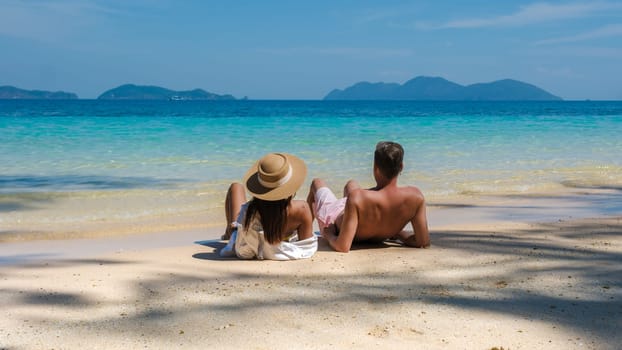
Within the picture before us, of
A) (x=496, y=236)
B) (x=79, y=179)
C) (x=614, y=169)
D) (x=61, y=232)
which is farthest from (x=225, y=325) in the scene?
(x=614, y=169)

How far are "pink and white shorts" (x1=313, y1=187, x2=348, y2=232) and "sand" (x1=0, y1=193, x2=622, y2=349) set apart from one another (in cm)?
33

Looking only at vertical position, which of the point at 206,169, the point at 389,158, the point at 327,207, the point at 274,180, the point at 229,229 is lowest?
the point at 206,169

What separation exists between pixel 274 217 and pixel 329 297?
1263 mm

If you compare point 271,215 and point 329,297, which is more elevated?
point 271,215

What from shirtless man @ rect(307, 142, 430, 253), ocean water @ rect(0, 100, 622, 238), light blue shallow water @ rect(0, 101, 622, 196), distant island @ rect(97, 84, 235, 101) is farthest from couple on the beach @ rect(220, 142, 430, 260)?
distant island @ rect(97, 84, 235, 101)

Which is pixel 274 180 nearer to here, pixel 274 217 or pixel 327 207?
pixel 274 217

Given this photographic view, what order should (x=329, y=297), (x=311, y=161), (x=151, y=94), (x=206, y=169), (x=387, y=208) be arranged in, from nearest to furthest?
(x=329, y=297) < (x=387, y=208) < (x=206, y=169) < (x=311, y=161) < (x=151, y=94)

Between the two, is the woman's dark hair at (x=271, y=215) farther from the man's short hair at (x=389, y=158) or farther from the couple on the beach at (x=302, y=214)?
the man's short hair at (x=389, y=158)

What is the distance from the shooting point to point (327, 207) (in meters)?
5.72

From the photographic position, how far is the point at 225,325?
3.43 metres

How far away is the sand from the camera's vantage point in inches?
127

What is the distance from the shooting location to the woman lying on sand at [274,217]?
16.3ft

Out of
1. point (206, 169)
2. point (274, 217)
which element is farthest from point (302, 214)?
point (206, 169)

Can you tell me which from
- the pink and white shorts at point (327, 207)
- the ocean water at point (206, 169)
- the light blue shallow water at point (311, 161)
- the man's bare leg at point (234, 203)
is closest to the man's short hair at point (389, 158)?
the pink and white shorts at point (327, 207)
